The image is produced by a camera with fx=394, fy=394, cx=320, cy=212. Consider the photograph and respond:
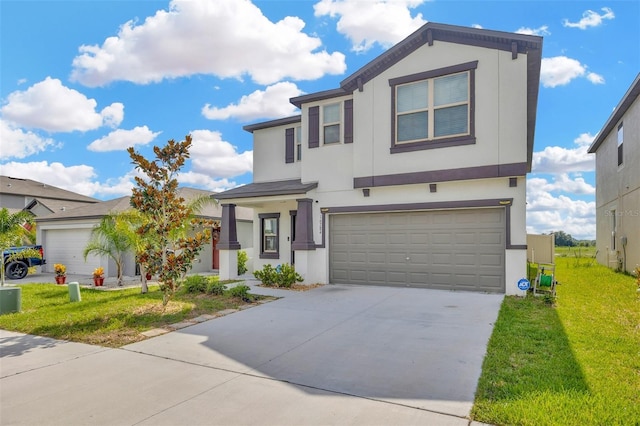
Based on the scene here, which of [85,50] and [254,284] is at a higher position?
[85,50]

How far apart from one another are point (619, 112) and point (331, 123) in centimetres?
1234

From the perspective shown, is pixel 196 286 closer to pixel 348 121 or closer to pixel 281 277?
pixel 281 277

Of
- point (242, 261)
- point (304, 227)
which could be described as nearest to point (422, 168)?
point (304, 227)

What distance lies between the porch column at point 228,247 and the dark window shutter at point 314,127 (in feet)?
12.6

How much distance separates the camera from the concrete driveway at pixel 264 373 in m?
3.76

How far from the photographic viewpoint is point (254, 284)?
12805 millimetres

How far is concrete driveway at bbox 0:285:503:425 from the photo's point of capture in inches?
148

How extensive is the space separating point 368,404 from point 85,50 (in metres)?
13.5

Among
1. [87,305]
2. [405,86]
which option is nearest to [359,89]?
[405,86]

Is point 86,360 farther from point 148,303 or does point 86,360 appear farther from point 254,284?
point 254,284

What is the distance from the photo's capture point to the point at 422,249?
37.5 feet

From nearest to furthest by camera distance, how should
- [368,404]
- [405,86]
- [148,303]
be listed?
1. [368,404]
2. [148,303]
3. [405,86]

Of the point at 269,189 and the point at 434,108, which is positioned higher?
the point at 434,108

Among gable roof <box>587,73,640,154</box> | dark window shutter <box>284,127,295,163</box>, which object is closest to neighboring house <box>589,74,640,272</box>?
gable roof <box>587,73,640,154</box>
